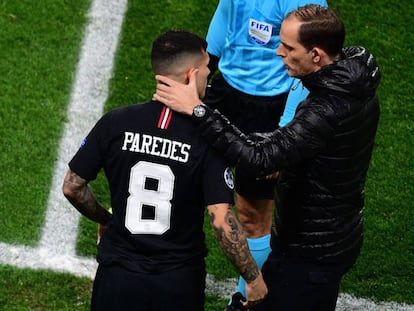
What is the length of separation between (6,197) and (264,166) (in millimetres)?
2868

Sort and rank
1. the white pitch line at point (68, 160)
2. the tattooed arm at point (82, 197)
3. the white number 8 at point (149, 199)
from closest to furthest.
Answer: the white number 8 at point (149, 199) → the tattooed arm at point (82, 197) → the white pitch line at point (68, 160)

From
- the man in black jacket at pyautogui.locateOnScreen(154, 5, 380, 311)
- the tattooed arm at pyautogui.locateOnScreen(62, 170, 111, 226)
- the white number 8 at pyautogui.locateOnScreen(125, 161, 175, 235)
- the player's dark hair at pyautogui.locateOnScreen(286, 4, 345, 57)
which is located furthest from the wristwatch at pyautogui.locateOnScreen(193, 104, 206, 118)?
the tattooed arm at pyautogui.locateOnScreen(62, 170, 111, 226)

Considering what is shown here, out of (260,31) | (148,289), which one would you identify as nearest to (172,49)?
(148,289)

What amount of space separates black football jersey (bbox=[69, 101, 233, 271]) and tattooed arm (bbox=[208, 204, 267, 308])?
67mm

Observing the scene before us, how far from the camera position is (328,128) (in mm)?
4809

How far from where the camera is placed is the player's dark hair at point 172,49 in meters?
4.84

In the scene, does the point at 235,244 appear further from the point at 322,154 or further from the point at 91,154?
the point at 91,154

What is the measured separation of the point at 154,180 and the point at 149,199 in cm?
10

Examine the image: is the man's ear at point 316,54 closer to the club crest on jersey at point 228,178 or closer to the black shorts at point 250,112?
the club crest on jersey at point 228,178

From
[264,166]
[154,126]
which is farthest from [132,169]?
[264,166]

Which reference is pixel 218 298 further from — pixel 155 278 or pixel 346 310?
pixel 155 278

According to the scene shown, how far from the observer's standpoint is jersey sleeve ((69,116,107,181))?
4934 mm

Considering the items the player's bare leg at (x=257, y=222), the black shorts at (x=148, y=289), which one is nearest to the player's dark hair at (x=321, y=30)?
the black shorts at (x=148, y=289)

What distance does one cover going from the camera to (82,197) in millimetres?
5227
